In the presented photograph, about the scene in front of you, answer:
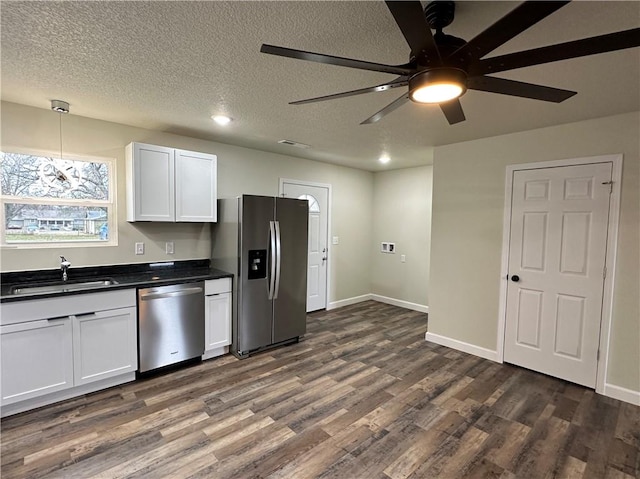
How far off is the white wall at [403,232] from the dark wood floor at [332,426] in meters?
2.12

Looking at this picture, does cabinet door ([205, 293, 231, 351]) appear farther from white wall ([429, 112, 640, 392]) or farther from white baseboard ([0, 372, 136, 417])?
white wall ([429, 112, 640, 392])

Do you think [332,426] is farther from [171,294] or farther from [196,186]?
[196,186]

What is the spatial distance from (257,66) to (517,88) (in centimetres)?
146

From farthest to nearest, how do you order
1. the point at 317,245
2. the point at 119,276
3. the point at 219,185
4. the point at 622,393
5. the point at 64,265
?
the point at 317,245, the point at 219,185, the point at 119,276, the point at 64,265, the point at 622,393

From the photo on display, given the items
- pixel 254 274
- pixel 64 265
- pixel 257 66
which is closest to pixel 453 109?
pixel 257 66

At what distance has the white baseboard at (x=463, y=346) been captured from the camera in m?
3.59

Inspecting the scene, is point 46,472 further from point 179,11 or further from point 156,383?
point 179,11

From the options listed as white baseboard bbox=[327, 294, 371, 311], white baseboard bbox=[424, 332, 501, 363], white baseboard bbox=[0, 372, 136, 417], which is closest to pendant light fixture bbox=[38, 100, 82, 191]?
white baseboard bbox=[0, 372, 136, 417]

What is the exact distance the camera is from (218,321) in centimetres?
348

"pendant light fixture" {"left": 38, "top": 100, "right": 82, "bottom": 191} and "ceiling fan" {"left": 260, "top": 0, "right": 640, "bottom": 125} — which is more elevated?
"ceiling fan" {"left": 260, "top": 0, "right": 640, "bottom": 125}

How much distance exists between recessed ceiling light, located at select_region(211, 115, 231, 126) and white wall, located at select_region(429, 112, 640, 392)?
2460 millimetres

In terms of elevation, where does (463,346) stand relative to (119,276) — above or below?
below

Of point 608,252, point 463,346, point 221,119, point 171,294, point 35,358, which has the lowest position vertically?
point 463,346

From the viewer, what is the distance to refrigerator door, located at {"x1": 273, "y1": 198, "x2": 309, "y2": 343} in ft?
12.3
